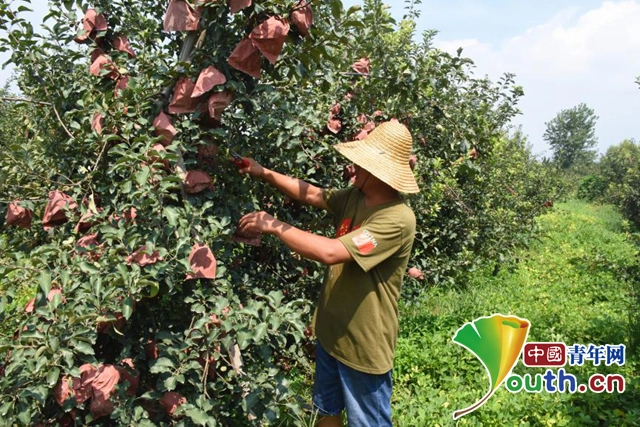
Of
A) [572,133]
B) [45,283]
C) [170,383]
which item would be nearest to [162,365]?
[170,383]

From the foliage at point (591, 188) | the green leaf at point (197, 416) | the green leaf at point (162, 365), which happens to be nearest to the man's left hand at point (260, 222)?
the green leaf at point (162, 365)

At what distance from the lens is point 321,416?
2.36m

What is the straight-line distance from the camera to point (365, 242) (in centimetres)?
186

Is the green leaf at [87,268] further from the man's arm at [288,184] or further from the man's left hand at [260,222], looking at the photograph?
the man's arm at [288,184]

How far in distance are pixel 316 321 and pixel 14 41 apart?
1.68m

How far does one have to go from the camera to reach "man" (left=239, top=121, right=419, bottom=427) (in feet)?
6.23

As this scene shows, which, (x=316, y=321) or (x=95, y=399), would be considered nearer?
(x=95, y=399)

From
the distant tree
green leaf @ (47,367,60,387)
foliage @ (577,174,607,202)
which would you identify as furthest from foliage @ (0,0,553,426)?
the distant tree

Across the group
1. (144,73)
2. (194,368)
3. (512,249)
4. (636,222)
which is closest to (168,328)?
(194,368)

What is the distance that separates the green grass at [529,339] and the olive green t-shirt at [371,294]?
3.24 feet

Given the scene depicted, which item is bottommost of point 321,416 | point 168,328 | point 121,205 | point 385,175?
point 321,416

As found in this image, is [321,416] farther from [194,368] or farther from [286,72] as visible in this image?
[286,72]

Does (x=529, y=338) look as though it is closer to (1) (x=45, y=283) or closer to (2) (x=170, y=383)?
(2) (x=170, y=383)

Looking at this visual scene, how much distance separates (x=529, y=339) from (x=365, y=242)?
268 centimetres
